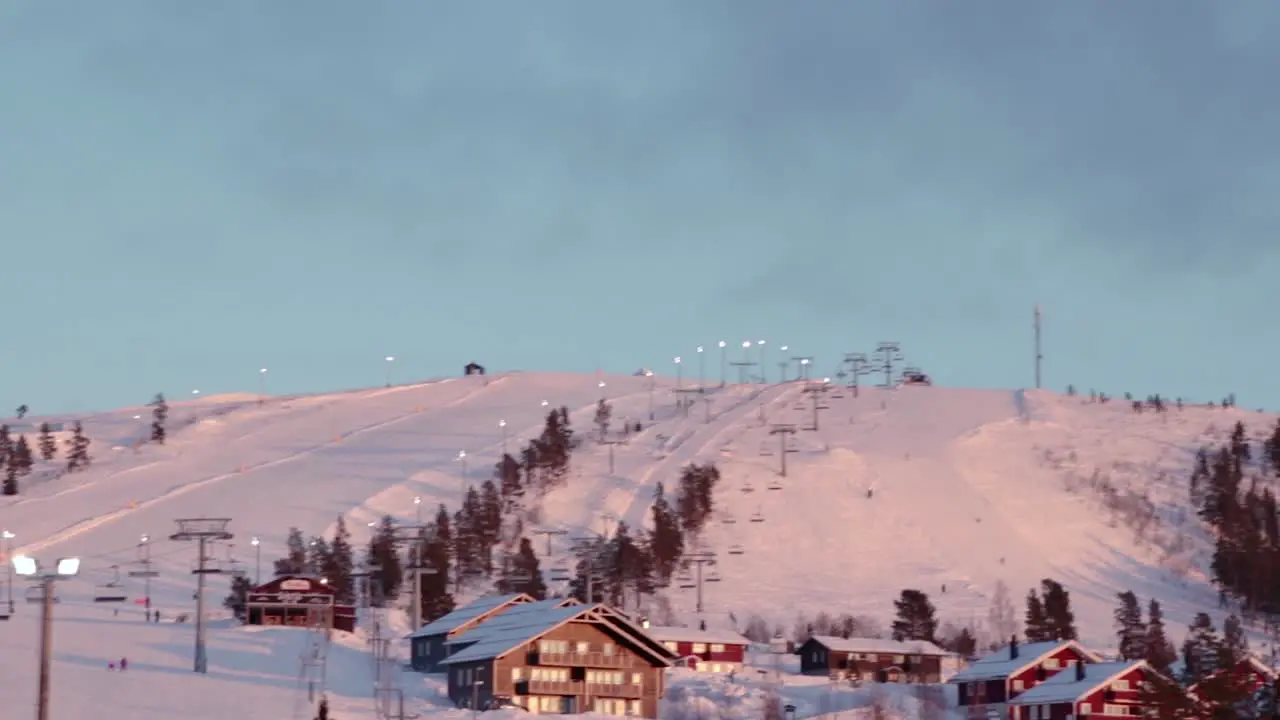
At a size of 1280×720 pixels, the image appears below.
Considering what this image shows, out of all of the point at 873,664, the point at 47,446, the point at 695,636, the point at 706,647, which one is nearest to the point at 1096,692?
the point at 873,664

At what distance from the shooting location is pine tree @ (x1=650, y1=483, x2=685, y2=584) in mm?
104375

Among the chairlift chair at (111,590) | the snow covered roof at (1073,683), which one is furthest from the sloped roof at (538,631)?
the chairlift chair at (111,590)

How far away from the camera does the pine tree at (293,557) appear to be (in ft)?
310

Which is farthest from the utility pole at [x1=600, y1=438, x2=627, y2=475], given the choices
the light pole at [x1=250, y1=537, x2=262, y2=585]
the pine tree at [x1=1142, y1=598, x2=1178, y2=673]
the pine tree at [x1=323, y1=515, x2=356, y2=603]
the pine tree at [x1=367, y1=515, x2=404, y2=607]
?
the pine tree at [x1=1142, y1=598, x2=1178, y2=673]

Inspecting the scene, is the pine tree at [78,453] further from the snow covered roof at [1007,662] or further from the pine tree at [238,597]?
the snow covered roof at [1007,662]

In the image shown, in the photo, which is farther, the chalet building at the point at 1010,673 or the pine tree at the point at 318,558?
the pine tree at the point at 318,558

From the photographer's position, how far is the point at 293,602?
80562 mm

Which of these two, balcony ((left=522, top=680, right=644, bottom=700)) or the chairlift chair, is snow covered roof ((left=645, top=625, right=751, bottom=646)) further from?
the chairlift chair

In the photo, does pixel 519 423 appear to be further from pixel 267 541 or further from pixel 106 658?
pixel 106 658

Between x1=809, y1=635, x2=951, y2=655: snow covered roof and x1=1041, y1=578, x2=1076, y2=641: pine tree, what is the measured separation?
5.89 metres

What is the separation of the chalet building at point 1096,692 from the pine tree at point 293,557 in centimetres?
3543

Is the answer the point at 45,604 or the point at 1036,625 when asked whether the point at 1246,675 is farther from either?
the point at 45,604

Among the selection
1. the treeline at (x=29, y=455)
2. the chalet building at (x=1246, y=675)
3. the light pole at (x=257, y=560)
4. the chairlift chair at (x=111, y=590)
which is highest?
the treeline at (x=29, y=455)

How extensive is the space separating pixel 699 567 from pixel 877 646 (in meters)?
15.6
